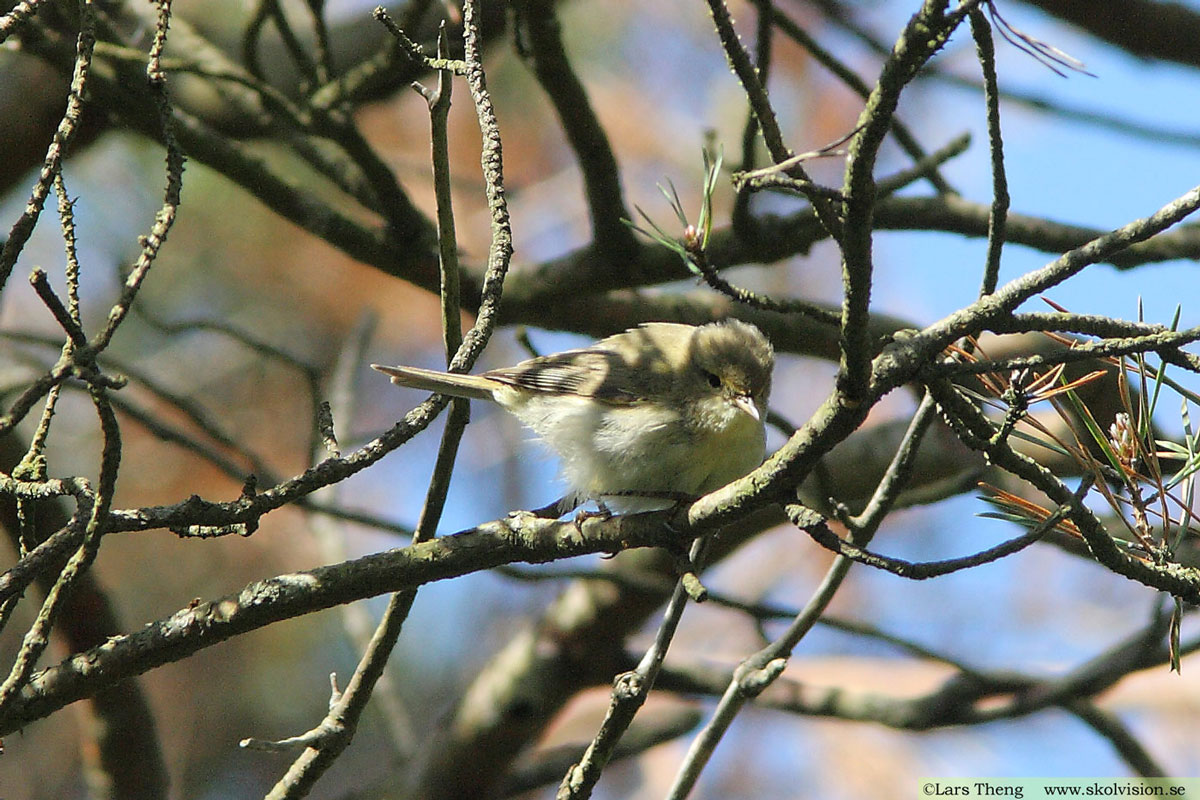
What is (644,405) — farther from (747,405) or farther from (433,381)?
(433,381)

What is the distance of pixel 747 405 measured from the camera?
11.0 ft

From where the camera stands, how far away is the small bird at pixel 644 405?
128 inches

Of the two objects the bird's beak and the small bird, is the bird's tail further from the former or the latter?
the bird's beak

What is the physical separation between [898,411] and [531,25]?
421cm

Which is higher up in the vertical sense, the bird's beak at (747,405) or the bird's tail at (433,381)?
the bird's beak at (747,405)

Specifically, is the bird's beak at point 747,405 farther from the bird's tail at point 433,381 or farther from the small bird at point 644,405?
the bird's tail at point 433,381

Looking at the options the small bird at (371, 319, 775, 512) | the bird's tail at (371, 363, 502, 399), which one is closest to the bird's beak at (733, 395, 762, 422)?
the small bird at (371, 319, 775, 512)

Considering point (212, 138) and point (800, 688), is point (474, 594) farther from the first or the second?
point (212, 138)

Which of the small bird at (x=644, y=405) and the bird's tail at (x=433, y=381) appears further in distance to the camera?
the small bird at (x=644, y=405)

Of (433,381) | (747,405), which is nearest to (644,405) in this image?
Answer: (747,405)

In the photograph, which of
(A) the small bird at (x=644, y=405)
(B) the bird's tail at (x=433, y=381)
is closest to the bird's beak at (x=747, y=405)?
(A) the small bird at (x=644, y=405)

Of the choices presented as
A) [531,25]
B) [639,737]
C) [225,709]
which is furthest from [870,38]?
[225,709]

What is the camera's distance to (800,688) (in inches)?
165

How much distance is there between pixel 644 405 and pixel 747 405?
1.07ft
